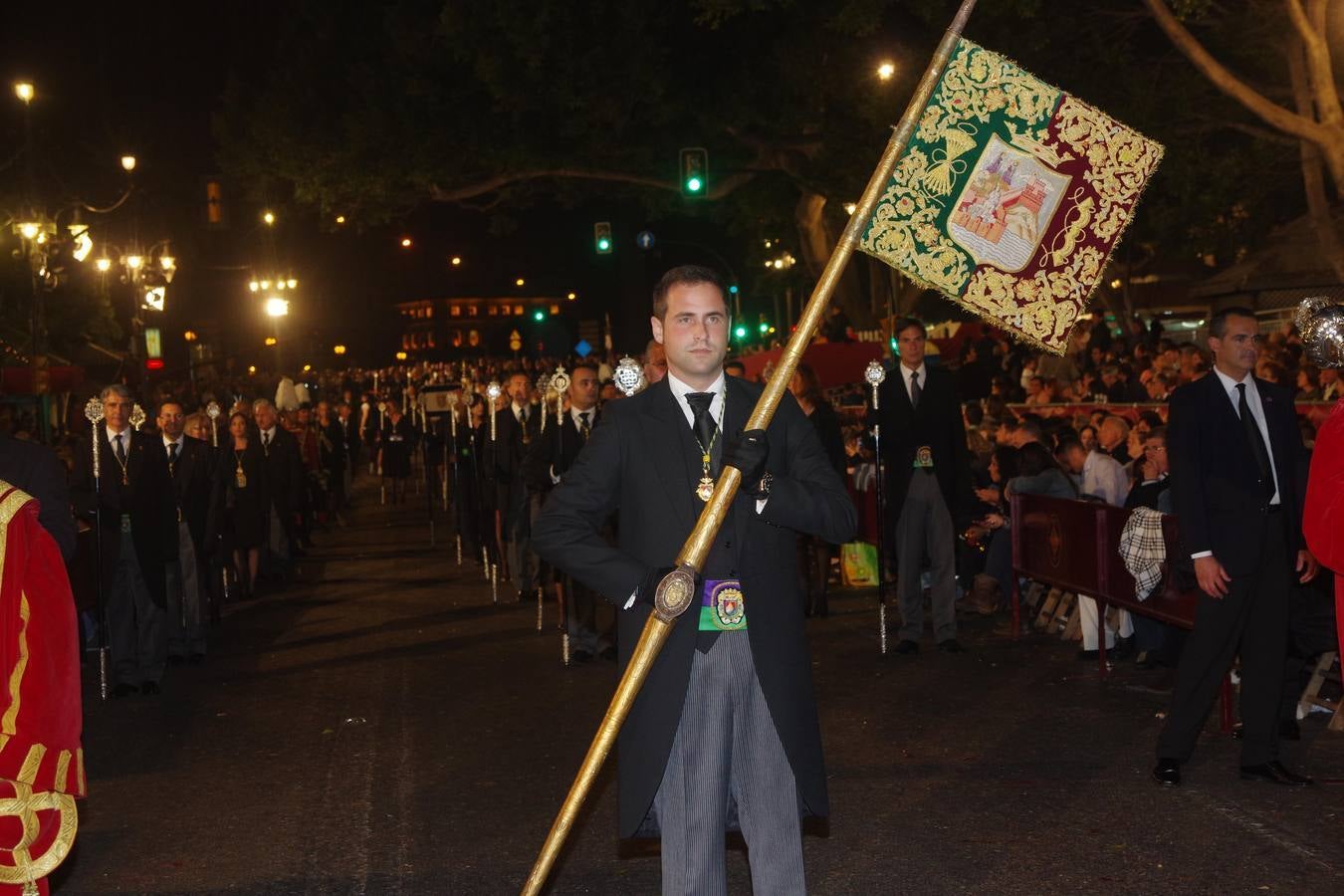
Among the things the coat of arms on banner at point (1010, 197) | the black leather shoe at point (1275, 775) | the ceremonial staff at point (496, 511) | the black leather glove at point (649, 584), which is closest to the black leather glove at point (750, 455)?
the black leather glove at point (649, 584)

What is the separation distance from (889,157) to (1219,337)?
11.1 feet

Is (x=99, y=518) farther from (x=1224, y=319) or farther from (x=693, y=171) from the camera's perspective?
(x=693, y=171)

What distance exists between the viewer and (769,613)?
4465mm

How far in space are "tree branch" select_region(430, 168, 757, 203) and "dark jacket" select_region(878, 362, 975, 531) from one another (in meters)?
21.0

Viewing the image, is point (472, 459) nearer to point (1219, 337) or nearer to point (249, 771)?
point (249, 771)

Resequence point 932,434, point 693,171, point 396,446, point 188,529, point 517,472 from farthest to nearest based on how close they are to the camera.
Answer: point 396,446 < point 693,171 < point 517,472 < point 188,529 < point 932,434

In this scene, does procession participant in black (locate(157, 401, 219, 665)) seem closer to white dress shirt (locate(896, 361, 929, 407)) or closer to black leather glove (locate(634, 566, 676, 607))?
white dress shirt (locate(896, 361, 929, 407))

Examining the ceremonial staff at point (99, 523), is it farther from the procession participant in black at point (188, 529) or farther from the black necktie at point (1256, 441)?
the black necktie at point (1256, 441)

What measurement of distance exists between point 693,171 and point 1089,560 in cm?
1574

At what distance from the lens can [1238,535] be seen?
7336 mm

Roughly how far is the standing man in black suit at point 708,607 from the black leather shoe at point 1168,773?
3.45 m

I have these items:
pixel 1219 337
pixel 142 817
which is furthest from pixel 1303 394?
pixel 142 817

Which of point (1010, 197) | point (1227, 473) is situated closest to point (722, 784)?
point (1010, 197)

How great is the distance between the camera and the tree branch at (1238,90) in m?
16.3
